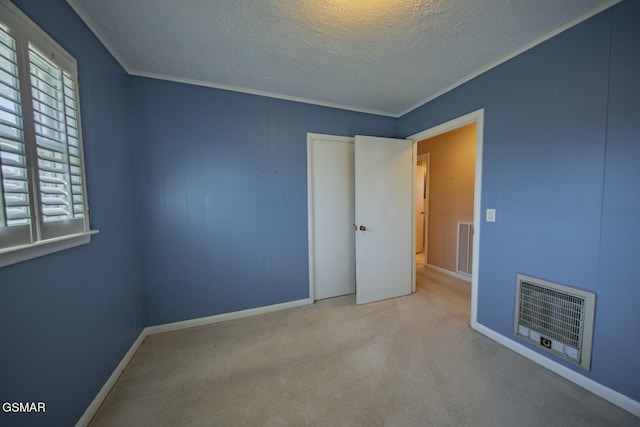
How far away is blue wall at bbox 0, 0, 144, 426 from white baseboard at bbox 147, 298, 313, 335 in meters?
0.21

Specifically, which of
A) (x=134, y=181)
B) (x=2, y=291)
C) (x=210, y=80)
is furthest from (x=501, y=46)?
(x=134, y=181)

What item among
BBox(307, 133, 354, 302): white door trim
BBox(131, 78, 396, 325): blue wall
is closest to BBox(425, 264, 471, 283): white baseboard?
BBox(307, 133, 354, 302): white door trim

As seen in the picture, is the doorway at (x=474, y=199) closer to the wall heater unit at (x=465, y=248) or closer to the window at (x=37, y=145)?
the wall heater unit at (x=465, y=248)

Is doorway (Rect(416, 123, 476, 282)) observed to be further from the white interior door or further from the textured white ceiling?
the textured white ceiling

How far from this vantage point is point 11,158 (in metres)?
0.87

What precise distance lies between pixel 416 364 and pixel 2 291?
2.33 m

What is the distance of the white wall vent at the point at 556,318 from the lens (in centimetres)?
144

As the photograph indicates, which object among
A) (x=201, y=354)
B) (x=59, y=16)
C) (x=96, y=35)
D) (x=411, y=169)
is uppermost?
(x=96, y=35)

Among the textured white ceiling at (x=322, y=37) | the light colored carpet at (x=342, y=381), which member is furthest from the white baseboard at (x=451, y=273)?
the textured white ceiling at (x=322, y=37)

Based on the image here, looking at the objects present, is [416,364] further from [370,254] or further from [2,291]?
[2,291]

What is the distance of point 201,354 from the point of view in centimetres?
183

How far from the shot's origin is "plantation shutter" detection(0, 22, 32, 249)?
82 cm

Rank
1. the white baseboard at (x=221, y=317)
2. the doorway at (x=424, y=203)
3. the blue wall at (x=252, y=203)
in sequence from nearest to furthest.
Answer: the blue wall at (x=252, y=203)
the white baseboard at (x=221, y=317)
the doorway at (x=424, y=203)

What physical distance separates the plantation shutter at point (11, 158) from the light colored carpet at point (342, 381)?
1243mm
